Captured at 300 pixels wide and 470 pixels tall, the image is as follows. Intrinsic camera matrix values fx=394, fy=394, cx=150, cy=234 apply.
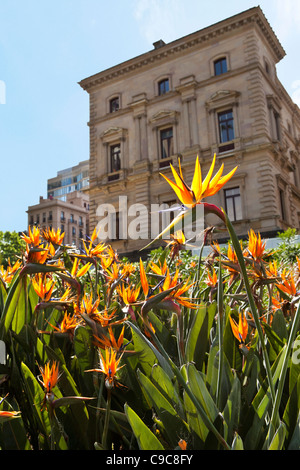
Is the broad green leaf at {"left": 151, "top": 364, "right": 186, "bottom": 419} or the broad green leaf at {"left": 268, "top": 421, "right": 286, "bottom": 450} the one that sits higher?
the broad green leaf at {"left": 151, "top": 364, "right": 186, "bottom": 419}

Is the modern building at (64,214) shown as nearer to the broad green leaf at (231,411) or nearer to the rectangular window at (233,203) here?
the rectangular window at (233,203)

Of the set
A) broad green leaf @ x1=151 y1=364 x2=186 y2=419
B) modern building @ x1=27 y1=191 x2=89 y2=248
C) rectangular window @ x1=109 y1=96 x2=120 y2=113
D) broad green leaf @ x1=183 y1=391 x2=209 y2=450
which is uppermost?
modern building @ x1=27 y1=191 x2=89 y2=248

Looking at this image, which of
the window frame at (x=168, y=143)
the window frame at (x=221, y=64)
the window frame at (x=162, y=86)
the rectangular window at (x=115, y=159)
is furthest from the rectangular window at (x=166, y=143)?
the window frame at (x=221, y=64)

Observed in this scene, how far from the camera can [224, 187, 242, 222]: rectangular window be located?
19297 mm

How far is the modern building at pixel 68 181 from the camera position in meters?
82.7

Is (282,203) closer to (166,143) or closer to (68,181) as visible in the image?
(166,143)

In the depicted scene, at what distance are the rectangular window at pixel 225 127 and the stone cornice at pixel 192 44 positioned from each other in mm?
4264

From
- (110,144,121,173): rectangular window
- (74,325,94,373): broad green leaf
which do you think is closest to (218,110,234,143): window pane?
(110,144,121,173): rectangular window

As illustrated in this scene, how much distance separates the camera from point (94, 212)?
23.9 metres

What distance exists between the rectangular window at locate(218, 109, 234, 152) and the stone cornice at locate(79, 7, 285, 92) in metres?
4.26

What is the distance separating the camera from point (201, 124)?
21438 mm

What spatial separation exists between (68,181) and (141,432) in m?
87.3

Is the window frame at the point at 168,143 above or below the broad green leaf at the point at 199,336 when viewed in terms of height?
above

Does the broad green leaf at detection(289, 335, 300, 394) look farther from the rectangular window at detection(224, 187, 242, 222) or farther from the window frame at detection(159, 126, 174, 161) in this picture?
the window frame at detection(159, 126, 174, 161)
